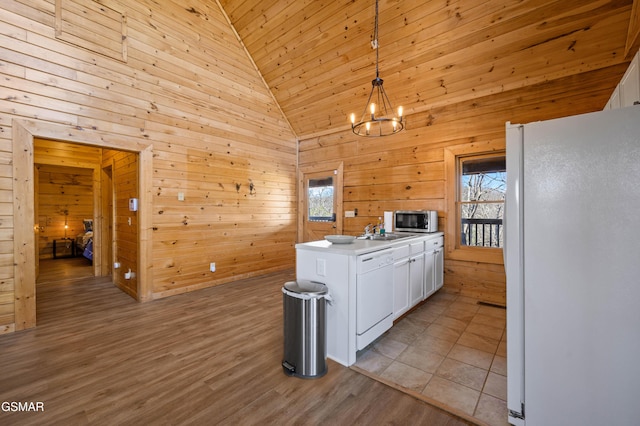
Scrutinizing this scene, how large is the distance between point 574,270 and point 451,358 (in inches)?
53.1

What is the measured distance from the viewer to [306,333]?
2055 mm

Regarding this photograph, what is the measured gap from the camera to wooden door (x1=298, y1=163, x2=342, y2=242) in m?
5.39

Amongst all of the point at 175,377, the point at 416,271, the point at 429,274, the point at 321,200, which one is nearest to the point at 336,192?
the point at 321,200

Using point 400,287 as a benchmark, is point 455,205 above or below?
above

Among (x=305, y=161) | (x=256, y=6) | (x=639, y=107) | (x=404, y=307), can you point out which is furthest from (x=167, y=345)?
(x=256, y=6)

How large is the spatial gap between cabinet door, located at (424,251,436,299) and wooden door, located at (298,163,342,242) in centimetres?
201

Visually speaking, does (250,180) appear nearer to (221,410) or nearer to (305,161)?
(305,161)

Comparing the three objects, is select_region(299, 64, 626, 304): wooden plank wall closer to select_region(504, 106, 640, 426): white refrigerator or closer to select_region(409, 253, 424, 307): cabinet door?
select_region(409, 253, 424, 307): cabinet door

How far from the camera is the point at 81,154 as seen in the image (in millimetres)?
5316

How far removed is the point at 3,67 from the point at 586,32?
5927mm

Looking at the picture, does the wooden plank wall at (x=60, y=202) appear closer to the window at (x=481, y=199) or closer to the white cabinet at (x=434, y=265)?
the white cabinet at (x=434, y=265)

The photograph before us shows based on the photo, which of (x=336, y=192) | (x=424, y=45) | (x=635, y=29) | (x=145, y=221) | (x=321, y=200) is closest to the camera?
(x=635, y=29)

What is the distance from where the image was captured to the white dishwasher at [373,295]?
2.24 meters

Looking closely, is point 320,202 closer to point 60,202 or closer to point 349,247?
point 349,247
